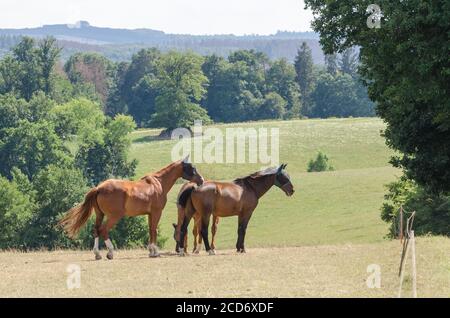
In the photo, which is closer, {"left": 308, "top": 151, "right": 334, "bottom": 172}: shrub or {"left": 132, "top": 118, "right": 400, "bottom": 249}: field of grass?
{"left": 132, "top": 118, "right": 400, "bottom": 249}: field of grass

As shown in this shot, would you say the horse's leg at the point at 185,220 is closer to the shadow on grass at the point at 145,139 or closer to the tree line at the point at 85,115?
the tree line at the point at 85,115

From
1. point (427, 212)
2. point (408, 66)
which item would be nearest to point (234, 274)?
point (408, 66)

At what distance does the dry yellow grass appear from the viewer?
717 inches

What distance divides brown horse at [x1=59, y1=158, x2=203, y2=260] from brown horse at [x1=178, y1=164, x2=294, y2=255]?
982 mm

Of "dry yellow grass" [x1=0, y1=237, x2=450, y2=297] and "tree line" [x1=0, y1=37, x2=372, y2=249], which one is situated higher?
"dry yellow grass" [x1=0, y1=237, x2=450, y2=297]

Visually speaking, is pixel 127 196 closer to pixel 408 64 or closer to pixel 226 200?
pixel 226 200

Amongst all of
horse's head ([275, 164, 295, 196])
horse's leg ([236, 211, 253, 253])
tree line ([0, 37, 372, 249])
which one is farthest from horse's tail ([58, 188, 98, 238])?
tree line ([0, 37, 372, 249])

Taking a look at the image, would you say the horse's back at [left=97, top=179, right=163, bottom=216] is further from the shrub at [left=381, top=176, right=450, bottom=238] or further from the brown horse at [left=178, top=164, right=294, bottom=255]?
the shrub at [left=381, top=176, right=450, bottom=238]

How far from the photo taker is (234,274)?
2112 cm

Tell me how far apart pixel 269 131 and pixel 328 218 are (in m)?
59.2

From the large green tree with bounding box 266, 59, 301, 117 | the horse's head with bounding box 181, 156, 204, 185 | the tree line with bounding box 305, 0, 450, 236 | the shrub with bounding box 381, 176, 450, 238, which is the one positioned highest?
the tree line with bounding box 305, 0, 450, 236

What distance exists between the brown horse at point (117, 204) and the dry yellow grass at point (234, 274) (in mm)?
829

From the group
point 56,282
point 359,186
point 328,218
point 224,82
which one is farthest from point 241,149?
point 56,282
